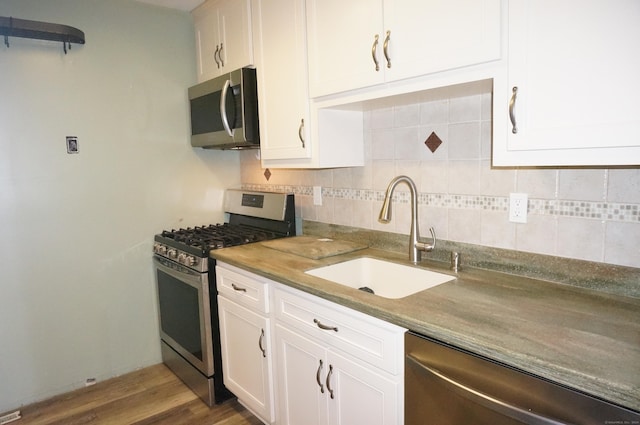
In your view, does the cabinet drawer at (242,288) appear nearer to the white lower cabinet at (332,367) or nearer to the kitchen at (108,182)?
the white lower cabinet at (332,367)

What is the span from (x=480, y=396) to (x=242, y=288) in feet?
4.12

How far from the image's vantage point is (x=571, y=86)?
1.09 metres

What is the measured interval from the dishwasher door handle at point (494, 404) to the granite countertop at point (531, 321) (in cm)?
10

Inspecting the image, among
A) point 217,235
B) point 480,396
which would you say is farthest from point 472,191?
point 217,235

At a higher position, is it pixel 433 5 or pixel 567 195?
pixel 433 5

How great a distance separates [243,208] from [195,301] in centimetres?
77

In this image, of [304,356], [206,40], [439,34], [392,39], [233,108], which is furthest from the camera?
[206,40]

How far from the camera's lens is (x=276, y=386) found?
1894 mm

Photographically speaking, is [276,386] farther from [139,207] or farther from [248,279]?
[139,207]

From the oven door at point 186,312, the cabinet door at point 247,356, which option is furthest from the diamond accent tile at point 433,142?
the oven door at point 186,312

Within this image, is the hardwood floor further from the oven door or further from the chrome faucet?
the chrome faucet

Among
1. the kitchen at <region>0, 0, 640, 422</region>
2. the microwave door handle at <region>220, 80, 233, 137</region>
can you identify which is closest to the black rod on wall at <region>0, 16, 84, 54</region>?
the kitchen at <region>0, 0, 640, 422</region>

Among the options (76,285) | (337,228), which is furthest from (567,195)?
(76,285)

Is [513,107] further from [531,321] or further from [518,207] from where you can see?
[531,321]
